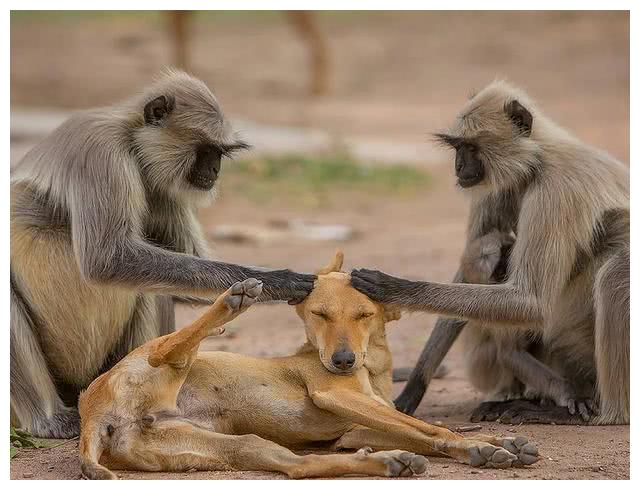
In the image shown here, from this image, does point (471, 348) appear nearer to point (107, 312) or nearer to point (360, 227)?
point (107, 312)

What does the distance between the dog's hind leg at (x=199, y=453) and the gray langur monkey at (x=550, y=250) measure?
3.98ft

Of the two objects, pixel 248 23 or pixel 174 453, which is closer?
pixel 174 453

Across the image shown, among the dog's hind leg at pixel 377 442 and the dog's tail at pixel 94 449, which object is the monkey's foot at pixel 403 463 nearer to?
the dog's hind leg at pixel 377 442

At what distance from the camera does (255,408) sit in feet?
16.2

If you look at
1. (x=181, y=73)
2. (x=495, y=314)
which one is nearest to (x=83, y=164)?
(x=181, y=73)

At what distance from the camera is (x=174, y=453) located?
183 inches

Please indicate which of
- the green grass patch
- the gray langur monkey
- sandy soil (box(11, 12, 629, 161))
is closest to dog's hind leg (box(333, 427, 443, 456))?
the gray langur monkey

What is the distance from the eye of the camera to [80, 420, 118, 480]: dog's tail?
4.40 metres

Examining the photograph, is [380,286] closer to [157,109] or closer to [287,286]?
[287,286]

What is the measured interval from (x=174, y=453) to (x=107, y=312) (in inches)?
53.6

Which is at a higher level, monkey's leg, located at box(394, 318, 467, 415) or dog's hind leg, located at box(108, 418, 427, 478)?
monkey's leg, located at box(394, 318, 467, 415)

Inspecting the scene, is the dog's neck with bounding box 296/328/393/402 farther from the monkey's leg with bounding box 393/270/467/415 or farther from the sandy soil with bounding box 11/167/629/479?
the monkey's leg with bounding box 393/270/467/415

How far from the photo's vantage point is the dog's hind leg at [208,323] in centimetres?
474

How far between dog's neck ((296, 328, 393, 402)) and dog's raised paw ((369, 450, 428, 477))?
79cm
